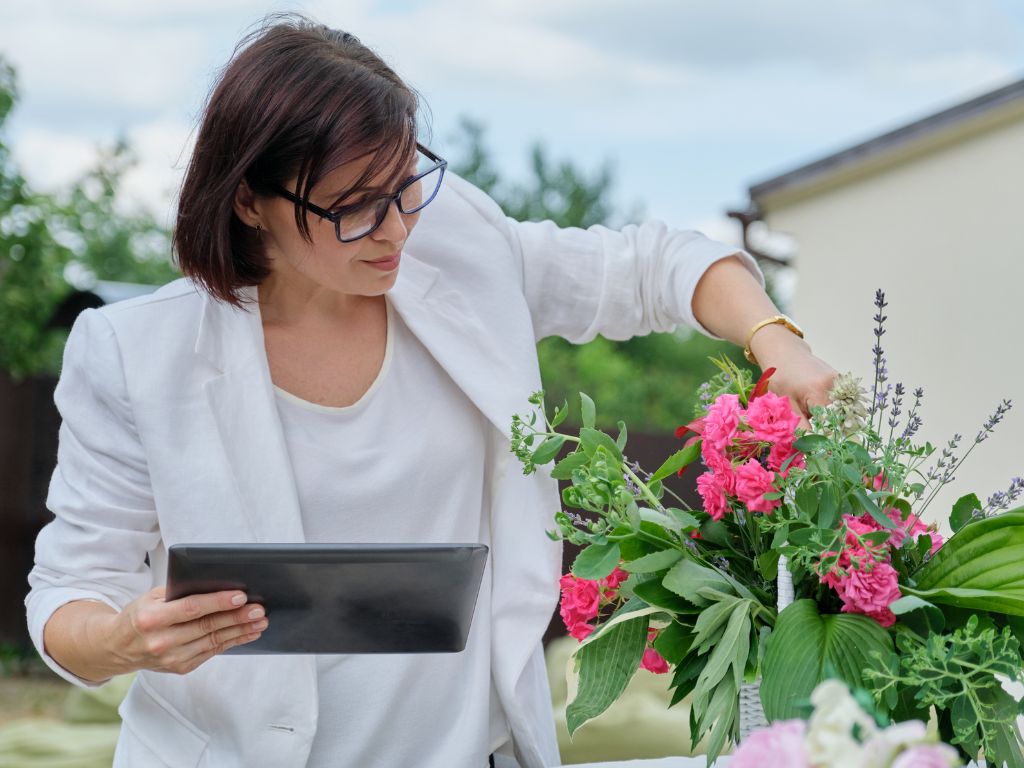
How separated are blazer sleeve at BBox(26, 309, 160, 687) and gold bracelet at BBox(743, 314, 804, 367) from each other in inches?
31.6

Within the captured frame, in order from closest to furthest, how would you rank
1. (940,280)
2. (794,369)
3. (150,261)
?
1. (794,369)
2. (940,280)
3. (150,261)

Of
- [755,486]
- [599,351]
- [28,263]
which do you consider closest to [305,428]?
[755,486]

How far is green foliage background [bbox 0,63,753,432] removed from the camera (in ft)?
31.9

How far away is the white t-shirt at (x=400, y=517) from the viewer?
1490 mm

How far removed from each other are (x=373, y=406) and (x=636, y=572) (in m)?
0.57

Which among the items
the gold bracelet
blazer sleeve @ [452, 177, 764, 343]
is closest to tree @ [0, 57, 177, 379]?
blazer sleeve @ [452, 177, 764, 343]

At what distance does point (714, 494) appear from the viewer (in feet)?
3.74

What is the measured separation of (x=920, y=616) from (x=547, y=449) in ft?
1.28

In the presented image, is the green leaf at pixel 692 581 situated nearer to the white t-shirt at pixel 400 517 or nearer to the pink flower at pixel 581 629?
the pink flower at pixel 581 629

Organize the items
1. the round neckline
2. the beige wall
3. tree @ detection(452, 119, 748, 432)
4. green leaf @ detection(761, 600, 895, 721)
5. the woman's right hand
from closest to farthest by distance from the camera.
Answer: green leaf @ detection(761, 600, 895, 721) → the woman's right hand → the round neckline → the beige wall → tree @ detection(452, 119, 748, 432)

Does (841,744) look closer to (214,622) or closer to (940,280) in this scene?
(214,622)

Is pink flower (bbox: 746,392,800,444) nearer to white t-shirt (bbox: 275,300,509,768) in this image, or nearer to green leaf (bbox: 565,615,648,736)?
green leaf (bbox: 565,615,648,736)

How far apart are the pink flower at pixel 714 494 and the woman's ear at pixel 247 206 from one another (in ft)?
2.41

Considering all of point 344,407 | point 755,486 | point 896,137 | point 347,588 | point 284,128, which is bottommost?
point 347,588
